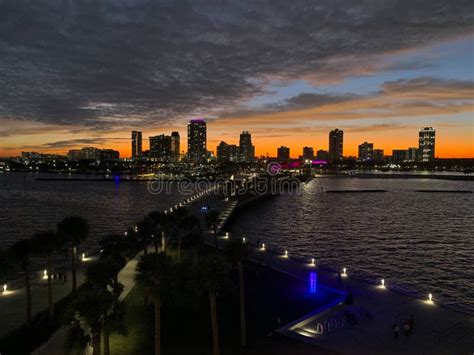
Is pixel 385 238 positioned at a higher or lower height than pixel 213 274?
lower

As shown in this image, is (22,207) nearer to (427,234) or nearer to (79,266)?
(79,266)

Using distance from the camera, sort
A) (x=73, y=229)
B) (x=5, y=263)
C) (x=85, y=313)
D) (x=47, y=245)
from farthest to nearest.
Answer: (x=73, y=229)
(x=47, y=245)
(x=5, y=263)
(x=85, y=313)

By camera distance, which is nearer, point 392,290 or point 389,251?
point 392,290

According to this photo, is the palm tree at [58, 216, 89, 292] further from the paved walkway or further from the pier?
the paved walkway

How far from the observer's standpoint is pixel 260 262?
1341 inches

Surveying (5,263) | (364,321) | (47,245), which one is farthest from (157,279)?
(364,321)

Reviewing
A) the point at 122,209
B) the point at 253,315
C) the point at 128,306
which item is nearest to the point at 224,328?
the point at 253,315

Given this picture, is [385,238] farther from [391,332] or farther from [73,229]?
[73,229]

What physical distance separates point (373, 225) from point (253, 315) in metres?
50.9

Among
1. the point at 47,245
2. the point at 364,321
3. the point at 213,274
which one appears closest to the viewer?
the point at 213,274

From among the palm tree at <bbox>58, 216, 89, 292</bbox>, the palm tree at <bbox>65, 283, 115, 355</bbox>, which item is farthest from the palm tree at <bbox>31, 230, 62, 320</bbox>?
the palm tree at <bbox>65, 283, 115, 355</bbox>

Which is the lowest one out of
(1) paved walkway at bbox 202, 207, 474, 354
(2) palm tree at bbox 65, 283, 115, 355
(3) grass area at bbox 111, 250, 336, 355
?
(3) grass area at bbox 111, 250, 336, 355

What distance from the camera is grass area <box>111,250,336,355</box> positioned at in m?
20.1

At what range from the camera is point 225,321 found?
920 inches
